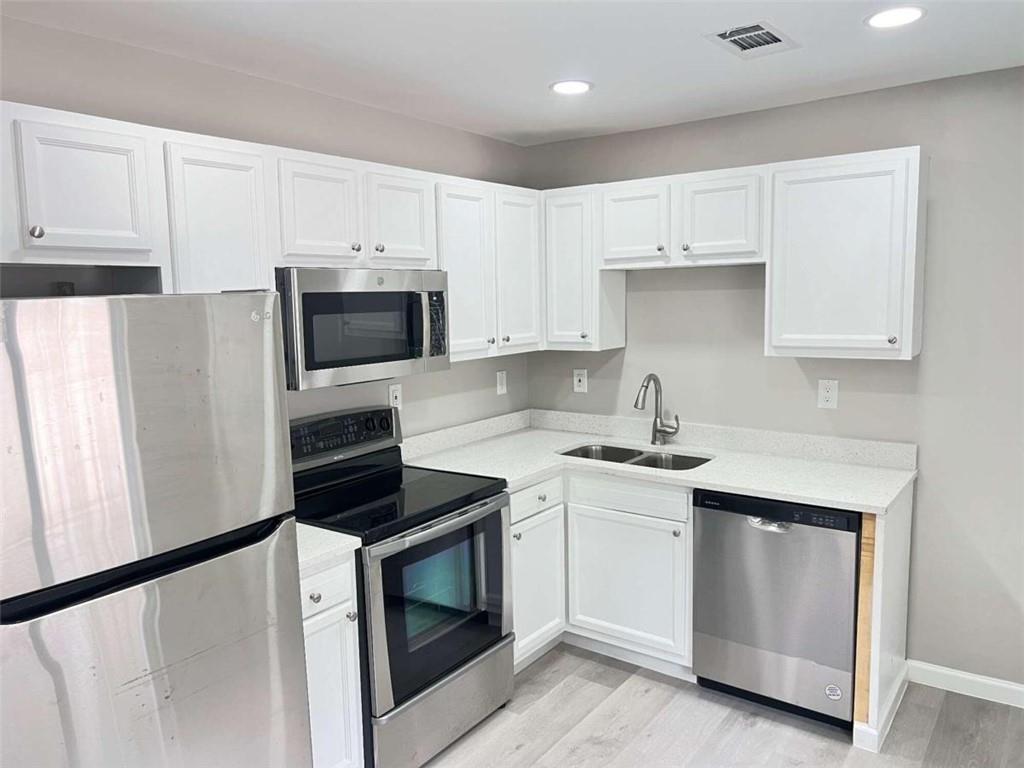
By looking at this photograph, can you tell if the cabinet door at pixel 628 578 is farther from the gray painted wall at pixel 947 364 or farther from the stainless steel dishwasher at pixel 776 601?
the gray painted wall at pixel 947 364

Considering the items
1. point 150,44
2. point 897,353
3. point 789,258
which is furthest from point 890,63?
point 150,44

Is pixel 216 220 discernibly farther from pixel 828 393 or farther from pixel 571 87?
pixel 828 393

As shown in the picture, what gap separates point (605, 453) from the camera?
147 inches

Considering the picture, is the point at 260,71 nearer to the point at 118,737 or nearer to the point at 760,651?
the point at 118,737

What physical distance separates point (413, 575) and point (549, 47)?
5.85 feet

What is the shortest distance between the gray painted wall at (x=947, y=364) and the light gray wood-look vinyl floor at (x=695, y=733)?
0.92 ft

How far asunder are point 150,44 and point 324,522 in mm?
1602

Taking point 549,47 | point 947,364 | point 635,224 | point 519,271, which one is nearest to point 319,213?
point 549,47

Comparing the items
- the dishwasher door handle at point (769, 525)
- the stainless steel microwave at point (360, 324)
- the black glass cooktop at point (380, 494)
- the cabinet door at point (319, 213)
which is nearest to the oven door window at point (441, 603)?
the black glass cooktop at point (380, 494)

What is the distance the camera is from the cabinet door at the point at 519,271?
342 centimetres

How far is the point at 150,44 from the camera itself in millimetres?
2312

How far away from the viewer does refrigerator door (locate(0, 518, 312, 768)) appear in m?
1.43

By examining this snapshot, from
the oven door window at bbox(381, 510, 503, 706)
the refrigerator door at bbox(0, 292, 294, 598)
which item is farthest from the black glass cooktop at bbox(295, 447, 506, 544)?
the refrigerator door at bbox(0, 292, 294, 598)

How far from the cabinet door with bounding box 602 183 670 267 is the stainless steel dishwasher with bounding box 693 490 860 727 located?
110 cm
